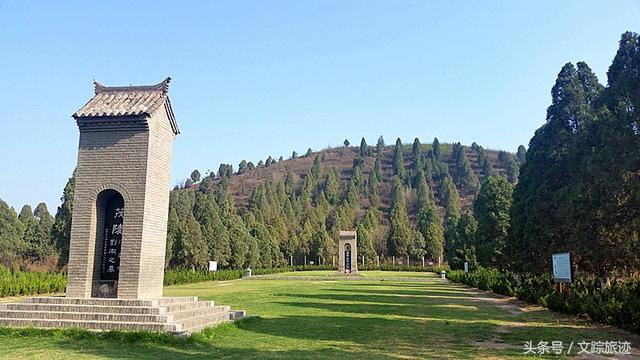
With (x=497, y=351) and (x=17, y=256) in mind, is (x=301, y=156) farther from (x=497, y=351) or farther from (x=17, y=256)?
(x=497, y=351)

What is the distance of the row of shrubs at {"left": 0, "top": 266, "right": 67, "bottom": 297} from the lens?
73.0 ft

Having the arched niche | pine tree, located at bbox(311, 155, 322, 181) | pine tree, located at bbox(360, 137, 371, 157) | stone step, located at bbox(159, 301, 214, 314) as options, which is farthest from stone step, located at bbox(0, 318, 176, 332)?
pine tree, located at bbox(360, 137, 371, 157)

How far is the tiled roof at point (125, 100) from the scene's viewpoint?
1123cm

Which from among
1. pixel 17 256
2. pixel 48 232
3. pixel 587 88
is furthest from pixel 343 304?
pixel 17 256

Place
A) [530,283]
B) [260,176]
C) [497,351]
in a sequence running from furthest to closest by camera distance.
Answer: [260,176] → [530,283] → [497,351]

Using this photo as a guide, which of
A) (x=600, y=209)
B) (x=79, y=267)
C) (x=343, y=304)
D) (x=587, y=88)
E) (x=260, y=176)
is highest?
(x=260, y=176)

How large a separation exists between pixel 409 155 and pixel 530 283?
13716cm

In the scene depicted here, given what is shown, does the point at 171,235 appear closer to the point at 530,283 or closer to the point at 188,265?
the point at 188,265

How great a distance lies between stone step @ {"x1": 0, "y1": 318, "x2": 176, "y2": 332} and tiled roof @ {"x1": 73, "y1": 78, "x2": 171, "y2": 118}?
172 inches

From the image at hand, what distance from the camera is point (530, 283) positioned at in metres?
21.3

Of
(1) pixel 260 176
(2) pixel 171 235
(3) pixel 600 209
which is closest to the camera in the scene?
(3) pixel 600 209

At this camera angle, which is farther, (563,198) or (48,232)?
(48,232)

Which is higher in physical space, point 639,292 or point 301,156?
point 301,156

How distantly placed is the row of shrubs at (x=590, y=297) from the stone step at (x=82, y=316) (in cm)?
981
